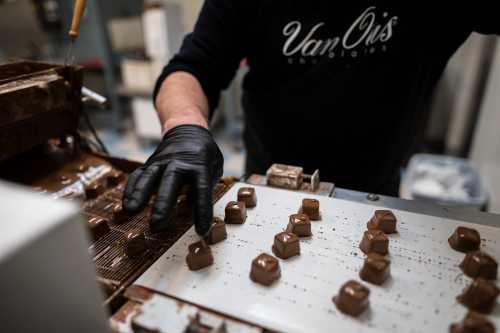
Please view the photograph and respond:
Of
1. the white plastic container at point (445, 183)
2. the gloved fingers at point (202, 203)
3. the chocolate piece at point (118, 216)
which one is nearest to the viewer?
the gloved fingers at point (202, 203)

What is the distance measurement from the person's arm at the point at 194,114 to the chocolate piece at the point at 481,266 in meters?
0.57

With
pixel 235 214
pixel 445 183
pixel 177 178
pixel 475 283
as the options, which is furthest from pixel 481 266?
pixel 445 183

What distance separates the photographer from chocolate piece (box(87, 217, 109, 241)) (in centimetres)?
91

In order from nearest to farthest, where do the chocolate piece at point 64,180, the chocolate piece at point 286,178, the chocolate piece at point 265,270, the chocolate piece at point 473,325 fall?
the chocolate piece at point 473,325 → the chocolate piece at point 265,270 → the chocolate piece at point 286,178 → the chocolate piece at point 64,180

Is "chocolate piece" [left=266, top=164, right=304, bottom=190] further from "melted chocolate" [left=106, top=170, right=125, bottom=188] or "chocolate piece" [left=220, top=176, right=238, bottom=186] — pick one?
"melted chocolate" [left=106, top=170, right=125, bottom=188]

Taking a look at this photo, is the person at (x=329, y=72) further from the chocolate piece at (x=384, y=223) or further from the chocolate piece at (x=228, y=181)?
the chocolate piece at (x=384, y=223)

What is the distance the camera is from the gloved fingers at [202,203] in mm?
849

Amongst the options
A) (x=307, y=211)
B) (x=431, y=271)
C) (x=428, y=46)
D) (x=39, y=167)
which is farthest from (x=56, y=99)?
(x=428, y=46)

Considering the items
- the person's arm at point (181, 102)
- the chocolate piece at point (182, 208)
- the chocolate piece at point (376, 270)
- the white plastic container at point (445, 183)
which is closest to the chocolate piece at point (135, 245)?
the chocolate piece at point (182, 208)

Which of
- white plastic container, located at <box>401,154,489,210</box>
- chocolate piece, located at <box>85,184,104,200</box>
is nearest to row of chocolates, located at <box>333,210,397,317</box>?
chocolate piece, located at <box>85,184,104,200</box>

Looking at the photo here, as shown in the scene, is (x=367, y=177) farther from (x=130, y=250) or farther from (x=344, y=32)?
(x=130, y=250)

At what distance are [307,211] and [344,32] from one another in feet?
2.45

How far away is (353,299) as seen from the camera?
0.67 meters

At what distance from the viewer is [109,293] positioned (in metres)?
0.76
